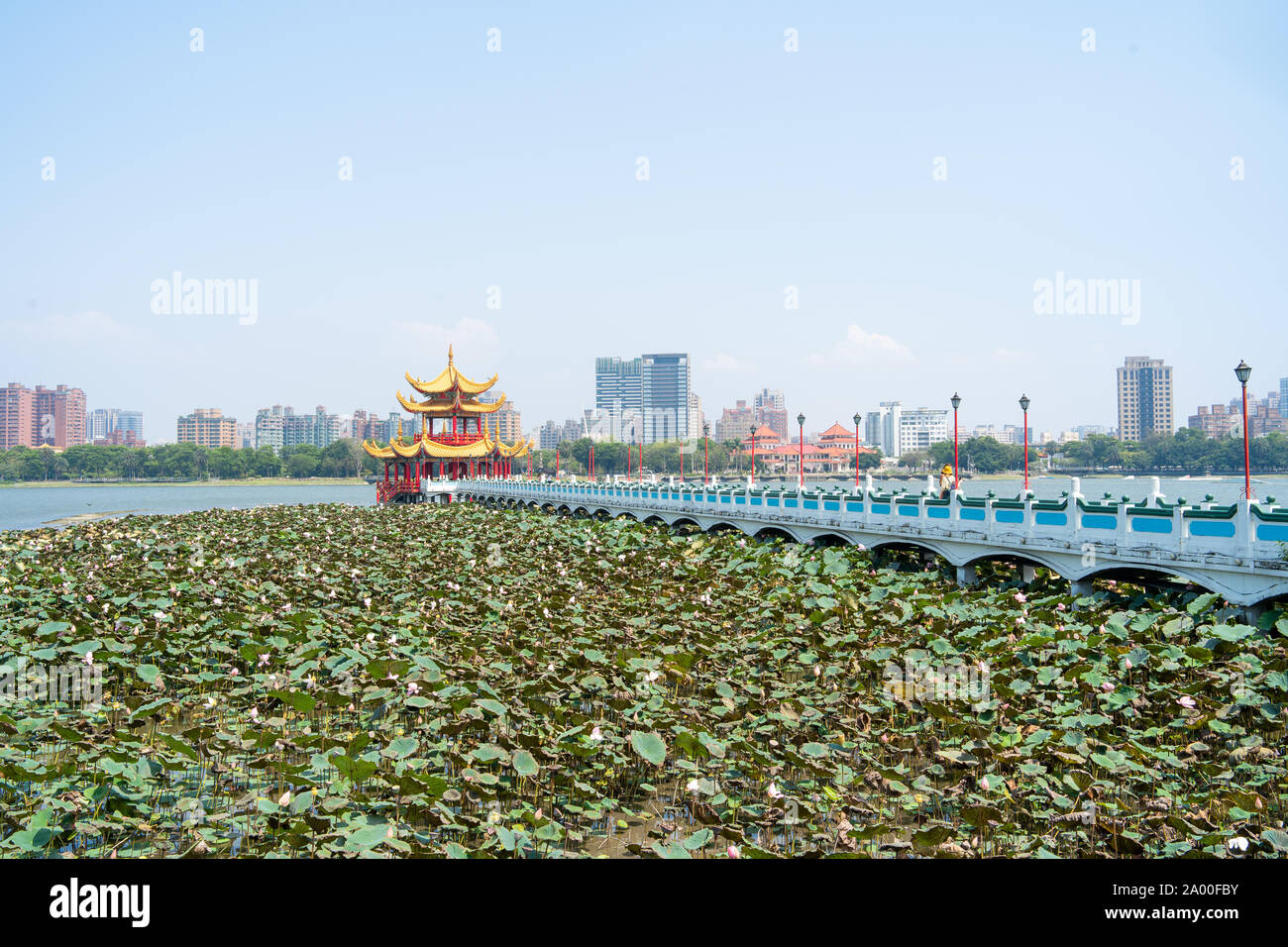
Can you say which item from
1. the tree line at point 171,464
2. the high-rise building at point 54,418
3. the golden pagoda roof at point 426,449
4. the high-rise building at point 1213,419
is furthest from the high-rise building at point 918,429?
the high-rise building at point 54,418

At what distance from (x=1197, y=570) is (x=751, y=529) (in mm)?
13341

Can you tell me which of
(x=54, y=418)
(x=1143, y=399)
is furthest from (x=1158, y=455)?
(x=54, y=418)

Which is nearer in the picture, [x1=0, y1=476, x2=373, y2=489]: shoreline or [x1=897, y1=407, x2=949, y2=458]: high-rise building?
[x1=0, y1=476, x2=373, y2=489]: shoreline

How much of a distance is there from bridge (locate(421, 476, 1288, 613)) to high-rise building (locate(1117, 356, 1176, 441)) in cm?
8329

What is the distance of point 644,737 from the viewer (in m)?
7.38

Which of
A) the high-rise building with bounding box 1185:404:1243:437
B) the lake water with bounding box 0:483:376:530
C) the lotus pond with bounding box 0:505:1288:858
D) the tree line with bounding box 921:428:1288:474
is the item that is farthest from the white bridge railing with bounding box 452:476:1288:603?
the high-rise building with bounding box 1185:404:1243:437

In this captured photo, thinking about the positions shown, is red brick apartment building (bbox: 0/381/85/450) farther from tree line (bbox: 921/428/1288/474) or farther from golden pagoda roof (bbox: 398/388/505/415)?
tree line (bbox: 921/428/1288/474)

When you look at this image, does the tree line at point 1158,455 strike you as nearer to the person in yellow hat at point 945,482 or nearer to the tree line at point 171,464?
the person in yellow hat at point 945,482

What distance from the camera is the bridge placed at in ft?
38.0

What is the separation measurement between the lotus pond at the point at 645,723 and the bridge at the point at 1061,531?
22.6 inches

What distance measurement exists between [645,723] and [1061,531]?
351 inches

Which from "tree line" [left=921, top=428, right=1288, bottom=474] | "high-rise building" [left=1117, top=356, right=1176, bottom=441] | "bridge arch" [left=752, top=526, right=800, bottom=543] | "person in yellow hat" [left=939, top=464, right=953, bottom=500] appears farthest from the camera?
"high-rise building" [left=1117, top=356, right=1176, bottom=441]
